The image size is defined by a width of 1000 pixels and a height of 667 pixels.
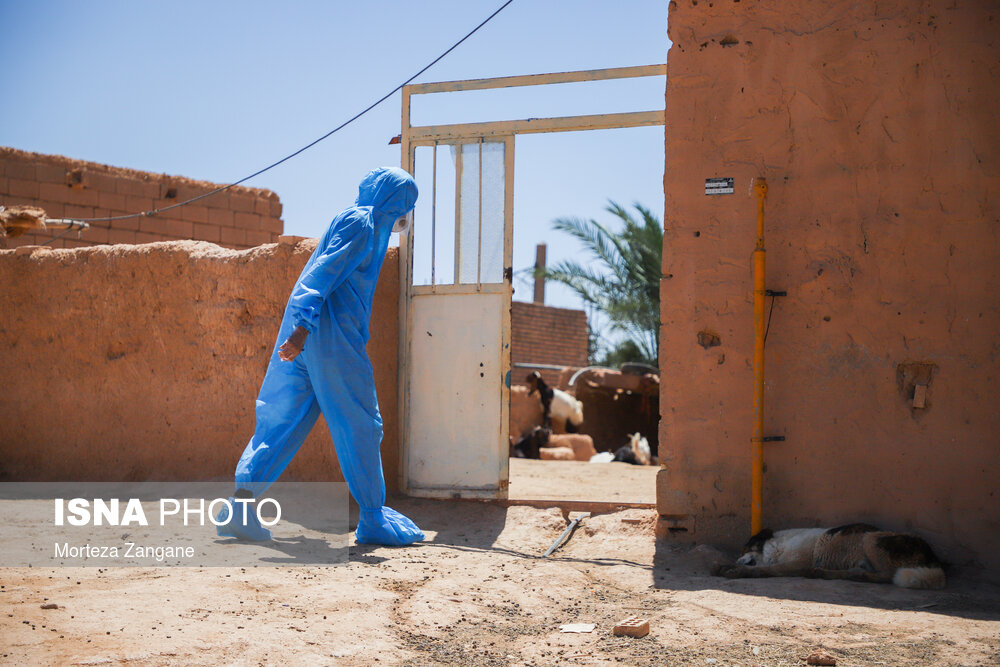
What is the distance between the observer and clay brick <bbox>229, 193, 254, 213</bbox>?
30.4ft

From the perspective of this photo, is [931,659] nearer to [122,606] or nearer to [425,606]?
[425,606]

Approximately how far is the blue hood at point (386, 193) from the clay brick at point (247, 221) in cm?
510

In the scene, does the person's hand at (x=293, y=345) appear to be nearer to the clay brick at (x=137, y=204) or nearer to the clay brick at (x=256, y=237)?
the clay brick at (x=256, y=237)

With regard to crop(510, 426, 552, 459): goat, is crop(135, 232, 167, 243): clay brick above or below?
above

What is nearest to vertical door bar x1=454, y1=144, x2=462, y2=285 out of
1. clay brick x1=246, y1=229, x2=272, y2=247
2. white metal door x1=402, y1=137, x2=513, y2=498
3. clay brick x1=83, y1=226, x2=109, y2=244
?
white metal door x1=402, y1=137, x2=513, y2=498

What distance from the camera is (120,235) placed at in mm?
8797

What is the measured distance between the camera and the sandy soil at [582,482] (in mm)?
5757

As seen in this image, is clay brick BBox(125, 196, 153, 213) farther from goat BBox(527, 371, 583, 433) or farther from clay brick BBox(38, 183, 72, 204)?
goat BBox(527, 371, 583, 433)

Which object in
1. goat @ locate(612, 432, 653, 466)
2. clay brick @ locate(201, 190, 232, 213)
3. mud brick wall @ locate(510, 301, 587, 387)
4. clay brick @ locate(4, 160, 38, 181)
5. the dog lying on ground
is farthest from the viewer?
mud brick wall @ locate(510, 301, 587, 387)

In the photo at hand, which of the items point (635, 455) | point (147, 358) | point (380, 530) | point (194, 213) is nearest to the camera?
point (380, 530)

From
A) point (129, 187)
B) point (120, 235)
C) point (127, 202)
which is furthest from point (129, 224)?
point (129, 187)

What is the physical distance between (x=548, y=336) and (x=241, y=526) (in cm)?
1494

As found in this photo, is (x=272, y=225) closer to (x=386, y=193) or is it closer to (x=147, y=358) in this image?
(x=147, y=358)

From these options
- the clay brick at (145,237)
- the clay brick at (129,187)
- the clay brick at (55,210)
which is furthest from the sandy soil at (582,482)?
the clay brick at (55,210)
